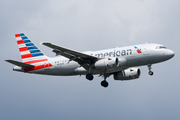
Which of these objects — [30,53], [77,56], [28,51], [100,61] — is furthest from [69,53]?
[28,51]

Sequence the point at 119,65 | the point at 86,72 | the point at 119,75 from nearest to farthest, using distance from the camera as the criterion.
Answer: the point at 119,65, the point at 86,72, the point at 119,75

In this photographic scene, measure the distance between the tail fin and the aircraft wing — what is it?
695cm

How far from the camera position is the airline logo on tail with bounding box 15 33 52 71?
48.4m

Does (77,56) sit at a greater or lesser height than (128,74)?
greater

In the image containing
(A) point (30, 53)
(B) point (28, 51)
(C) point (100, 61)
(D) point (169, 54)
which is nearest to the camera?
(D) point (169, 54)

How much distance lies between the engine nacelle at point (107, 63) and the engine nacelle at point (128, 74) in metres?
6.03

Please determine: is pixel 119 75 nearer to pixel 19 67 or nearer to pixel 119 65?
pixel 119 65

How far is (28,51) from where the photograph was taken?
51031mm

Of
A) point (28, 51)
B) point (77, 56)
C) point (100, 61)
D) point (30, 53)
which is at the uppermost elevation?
point (28, 51)

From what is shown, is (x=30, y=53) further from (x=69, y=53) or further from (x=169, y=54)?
(x=169, y=54)

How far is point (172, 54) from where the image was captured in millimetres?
43188

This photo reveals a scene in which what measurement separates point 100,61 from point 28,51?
13.6 metres

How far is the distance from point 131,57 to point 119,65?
1985 mm

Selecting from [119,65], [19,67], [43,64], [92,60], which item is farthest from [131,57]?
[19,67]
